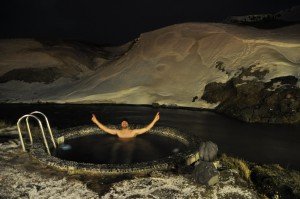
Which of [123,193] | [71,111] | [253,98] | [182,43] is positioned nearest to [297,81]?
[253,98]

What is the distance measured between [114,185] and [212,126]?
765 centimetres

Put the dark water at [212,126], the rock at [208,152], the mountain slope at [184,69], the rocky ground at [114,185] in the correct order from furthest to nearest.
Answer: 1. the mountain slope at [184,69]
2. the dark water at [212,126]
3. the rock at [208,152]
4. the rocky ground at [114,185]

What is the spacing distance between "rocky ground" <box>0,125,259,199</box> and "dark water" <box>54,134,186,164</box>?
0.95 m

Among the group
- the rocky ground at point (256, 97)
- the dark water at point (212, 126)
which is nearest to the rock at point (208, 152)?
the dark water at point (212, 126)

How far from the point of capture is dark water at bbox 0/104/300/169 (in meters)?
10.9

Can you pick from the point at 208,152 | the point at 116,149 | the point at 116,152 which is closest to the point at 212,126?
the point at 116,149

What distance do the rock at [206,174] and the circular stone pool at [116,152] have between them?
0.84 meters

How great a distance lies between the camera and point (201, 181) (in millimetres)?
7262

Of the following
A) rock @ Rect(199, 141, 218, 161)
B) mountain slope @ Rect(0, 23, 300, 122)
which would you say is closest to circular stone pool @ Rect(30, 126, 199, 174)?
rock @ Rect(199, 141, 218, 161)

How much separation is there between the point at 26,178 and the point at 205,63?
50.6ft

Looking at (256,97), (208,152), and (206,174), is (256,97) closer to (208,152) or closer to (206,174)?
(208,152)

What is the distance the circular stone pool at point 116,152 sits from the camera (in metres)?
7.88

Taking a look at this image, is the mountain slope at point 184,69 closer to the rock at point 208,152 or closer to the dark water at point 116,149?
the dark water at point 116,149

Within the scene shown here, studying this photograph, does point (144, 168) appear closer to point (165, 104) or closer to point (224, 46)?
point (165, 104)
